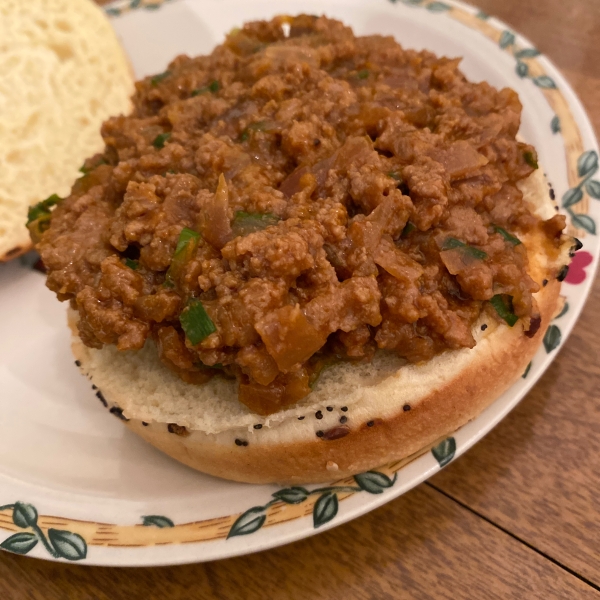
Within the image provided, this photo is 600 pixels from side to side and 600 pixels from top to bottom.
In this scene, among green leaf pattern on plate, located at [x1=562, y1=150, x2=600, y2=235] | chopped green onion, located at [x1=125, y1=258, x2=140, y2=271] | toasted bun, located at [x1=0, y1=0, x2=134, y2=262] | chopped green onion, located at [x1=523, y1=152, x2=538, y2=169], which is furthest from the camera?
toasted bun, located at [x1=0, y1=0, x2=134, y2=262]

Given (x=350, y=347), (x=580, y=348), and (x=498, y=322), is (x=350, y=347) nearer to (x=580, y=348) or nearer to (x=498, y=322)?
(x=498, y=322)

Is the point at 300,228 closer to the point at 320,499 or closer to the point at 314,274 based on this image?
the point at 314,274

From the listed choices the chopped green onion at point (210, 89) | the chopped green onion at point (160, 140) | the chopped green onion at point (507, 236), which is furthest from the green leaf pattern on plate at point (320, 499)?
the chopped green onion at point (210, 89)

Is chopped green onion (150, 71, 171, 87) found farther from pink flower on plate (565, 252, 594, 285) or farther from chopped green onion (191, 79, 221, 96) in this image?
pink flower on plate (565, 252, 594, 285)

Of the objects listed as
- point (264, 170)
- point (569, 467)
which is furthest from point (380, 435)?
point (264, 170)

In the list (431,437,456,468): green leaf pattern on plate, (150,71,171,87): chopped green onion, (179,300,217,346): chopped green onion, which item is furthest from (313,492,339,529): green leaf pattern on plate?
(150,71,171,87): chopped green onion

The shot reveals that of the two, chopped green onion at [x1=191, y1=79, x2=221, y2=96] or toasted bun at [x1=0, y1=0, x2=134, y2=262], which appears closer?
chopped green onion at [x1=191, y1=79, x2=221, y2=96]

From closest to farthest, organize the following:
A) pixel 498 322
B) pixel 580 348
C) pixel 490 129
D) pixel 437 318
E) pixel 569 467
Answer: pixel 437 318
pixel 498 322
pixel 490 129
pixel 569 467
pixel 580 348

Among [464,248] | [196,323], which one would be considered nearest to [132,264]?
[196,323]
